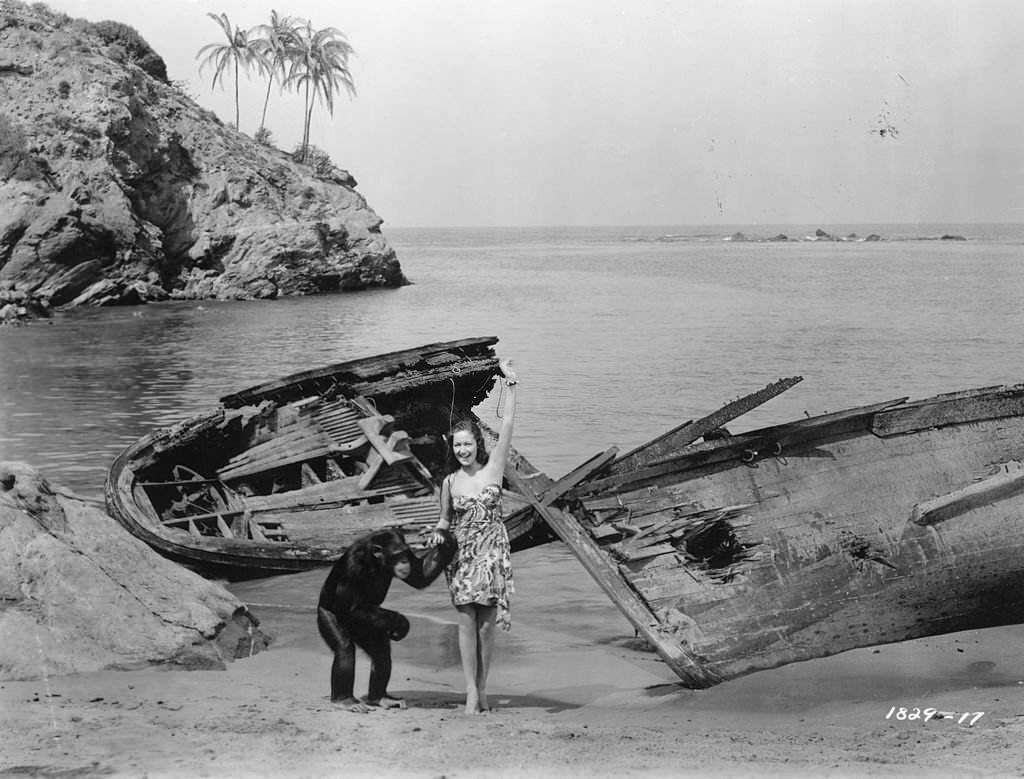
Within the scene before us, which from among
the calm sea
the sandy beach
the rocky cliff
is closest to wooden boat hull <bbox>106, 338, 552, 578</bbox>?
the calm sea

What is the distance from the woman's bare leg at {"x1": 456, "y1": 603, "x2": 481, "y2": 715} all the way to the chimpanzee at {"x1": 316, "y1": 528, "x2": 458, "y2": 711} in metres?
0.23

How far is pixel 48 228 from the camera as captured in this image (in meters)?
32.1

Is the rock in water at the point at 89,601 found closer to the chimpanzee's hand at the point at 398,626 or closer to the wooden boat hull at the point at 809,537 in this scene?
the chimpanzee's hand at the point at 398,626

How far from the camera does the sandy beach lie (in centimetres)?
438

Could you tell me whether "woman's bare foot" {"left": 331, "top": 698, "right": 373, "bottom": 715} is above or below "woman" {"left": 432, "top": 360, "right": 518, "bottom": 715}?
below

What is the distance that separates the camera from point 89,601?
20.0 feet

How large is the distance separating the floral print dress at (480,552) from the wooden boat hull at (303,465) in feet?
11.5

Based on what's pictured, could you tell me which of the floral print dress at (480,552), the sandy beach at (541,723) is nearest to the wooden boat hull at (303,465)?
the sandy beach at (541,723)

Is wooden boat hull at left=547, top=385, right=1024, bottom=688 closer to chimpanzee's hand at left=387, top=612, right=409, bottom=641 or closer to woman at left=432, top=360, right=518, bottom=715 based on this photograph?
woman at left=432, top=360, right=518, bottom=715

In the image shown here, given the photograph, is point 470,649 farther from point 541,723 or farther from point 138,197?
point 138,197

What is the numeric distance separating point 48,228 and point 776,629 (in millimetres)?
30192

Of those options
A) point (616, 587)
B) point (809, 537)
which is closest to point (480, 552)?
point (616, 587)

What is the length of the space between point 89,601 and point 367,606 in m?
1.76

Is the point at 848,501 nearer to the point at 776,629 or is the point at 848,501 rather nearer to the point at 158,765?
the point at 776,629
